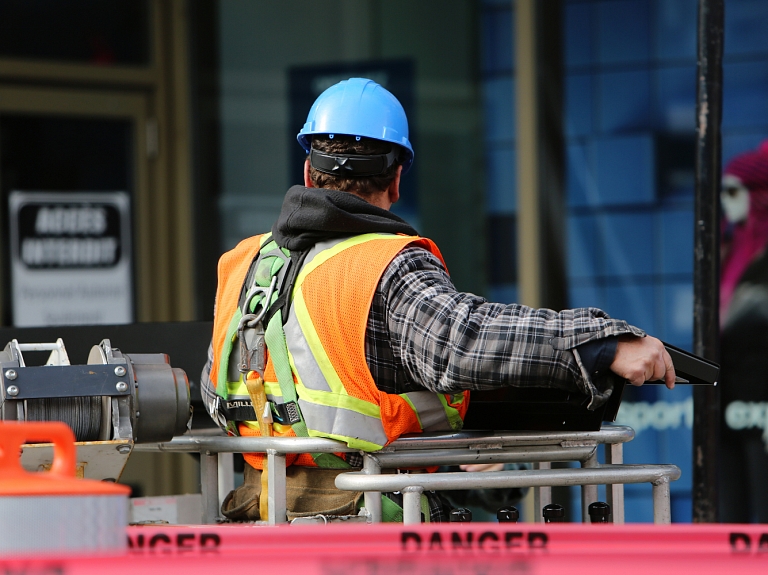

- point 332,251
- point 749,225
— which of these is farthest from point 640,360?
point 749,225

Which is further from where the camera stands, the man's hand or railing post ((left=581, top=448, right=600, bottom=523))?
railing post ((left=581, top=448, right=600, bottom=523))

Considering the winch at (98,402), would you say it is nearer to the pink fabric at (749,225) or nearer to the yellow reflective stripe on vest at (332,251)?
the yellow reflective stripe on vest at (332,251)

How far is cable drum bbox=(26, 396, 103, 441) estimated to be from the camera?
259 centimetres

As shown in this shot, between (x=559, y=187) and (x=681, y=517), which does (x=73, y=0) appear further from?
(x=681, y=517)

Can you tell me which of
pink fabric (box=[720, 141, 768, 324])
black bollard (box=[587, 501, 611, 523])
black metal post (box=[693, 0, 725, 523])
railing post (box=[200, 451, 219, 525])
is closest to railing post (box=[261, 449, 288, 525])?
railing post (box=[200, 451, 219, 525])

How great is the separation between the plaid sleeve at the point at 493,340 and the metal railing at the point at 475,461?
0.20 m

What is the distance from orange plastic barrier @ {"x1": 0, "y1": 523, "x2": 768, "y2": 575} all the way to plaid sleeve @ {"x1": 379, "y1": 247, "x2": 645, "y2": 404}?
78cm

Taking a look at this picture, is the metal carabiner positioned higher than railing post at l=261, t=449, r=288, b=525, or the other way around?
the metal carabiner

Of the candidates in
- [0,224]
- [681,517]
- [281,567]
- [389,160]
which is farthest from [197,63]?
[281,567]

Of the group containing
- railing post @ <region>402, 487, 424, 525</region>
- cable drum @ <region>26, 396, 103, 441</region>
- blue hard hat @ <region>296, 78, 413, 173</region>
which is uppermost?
blue hard hat @ <region>296, 78, 413, 173</region>

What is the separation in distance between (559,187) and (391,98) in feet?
11.5

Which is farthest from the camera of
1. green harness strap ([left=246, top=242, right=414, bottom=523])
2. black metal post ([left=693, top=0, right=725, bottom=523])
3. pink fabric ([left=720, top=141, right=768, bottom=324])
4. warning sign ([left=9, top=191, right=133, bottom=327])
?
warning sign ([left=9, top=191, right=133, bottom=327])

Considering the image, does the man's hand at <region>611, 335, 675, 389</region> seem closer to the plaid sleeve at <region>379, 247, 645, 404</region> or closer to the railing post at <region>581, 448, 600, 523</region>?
the plaid sleeve at <region>379, 247, 645, 404</region>

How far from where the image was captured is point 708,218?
3.41 metres
